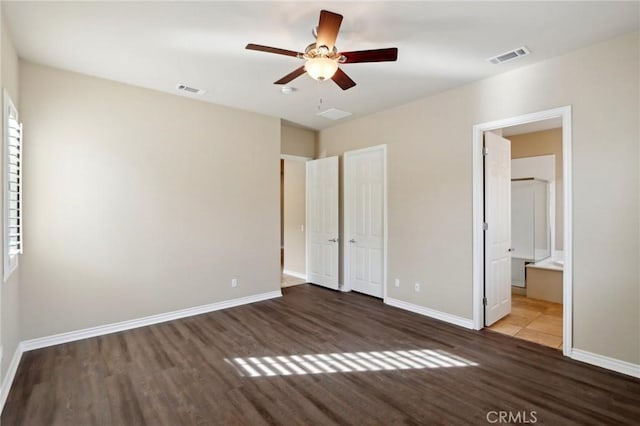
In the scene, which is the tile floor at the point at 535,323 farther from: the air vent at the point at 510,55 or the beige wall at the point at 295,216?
the beige wall at the point at 295,216

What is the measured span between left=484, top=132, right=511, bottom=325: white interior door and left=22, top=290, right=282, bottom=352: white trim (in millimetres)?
3146

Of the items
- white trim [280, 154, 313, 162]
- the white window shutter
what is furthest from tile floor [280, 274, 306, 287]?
the white window shutter

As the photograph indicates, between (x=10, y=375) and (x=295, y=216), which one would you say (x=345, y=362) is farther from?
(x=295, y=216)

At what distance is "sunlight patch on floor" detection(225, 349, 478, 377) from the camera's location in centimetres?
280

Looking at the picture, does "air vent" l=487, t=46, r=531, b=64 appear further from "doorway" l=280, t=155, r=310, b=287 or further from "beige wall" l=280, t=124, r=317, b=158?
"doorway" l=280, t=155, r=310, b=287

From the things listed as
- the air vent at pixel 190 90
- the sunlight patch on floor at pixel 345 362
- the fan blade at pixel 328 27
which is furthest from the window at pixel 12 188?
the fan blade at pixel 328 27

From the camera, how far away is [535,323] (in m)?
3.94

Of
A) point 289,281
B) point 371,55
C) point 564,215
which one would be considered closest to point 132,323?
point 289,281

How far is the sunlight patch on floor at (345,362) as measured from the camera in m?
2.80

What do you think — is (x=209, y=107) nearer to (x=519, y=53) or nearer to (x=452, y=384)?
(x=519, y=53)

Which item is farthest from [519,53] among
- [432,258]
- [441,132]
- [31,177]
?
[31,177]

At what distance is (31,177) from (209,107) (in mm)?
2160

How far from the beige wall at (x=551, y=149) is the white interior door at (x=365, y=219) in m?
2.95

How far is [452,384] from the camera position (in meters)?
2.58
